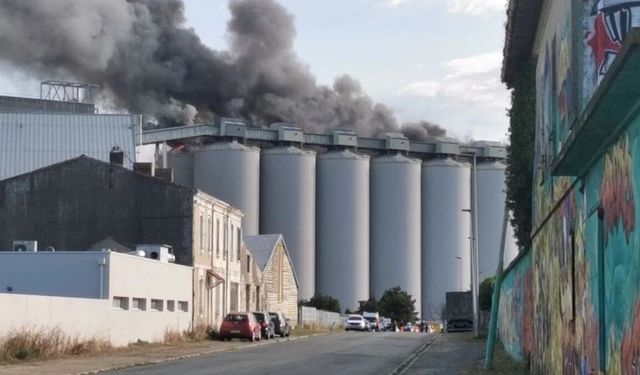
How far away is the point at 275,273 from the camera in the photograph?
7356 centimetres

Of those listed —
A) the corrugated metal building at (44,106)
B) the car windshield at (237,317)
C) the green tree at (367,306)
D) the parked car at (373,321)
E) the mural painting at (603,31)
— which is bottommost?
the parked car at (373,321)

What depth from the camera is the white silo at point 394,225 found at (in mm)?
93438

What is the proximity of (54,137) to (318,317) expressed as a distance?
952 inches

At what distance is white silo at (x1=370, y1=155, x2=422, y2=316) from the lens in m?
93.4

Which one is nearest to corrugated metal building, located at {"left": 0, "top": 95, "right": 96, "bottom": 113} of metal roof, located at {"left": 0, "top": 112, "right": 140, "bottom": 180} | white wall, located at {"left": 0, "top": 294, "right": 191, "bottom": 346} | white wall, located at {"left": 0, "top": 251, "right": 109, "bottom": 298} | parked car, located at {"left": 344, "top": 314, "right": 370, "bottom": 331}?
metal roof, located at {"left": 0, "top": 112, "right": 140, "bottom": 180}

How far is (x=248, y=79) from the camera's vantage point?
336 ft

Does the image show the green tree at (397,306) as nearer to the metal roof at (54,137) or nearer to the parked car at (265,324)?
the metal roof at (54,137)

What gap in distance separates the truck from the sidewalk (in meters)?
33.4

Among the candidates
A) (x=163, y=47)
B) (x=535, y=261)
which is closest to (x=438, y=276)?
(x=163, y=47)

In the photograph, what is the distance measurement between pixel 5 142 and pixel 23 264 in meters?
28.5

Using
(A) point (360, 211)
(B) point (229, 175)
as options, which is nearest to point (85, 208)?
(B) point (229, 175)

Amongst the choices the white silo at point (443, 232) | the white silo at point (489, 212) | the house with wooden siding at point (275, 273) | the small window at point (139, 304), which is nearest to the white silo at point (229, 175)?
the house with wooden siding at point (275, 273)

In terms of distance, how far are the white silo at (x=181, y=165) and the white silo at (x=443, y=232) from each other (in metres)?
21.4

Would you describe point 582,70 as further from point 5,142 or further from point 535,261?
point 5,142
